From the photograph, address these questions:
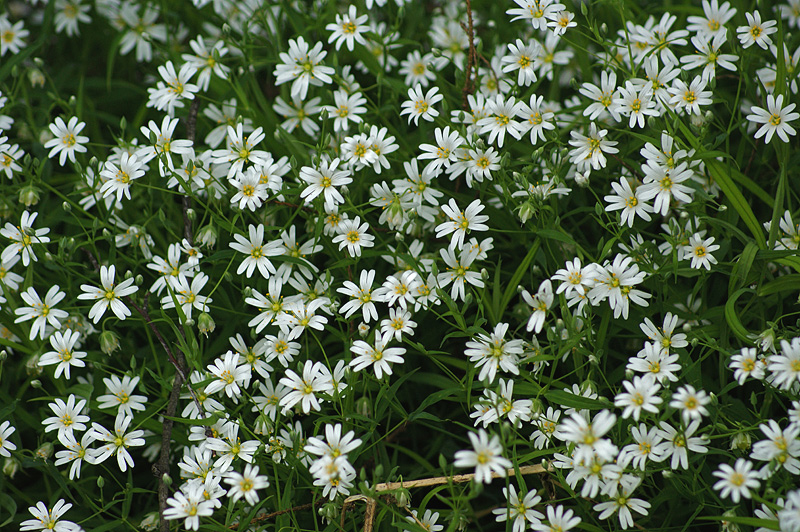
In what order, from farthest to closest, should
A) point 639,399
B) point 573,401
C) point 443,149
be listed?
point 443,149 < point 573,401 < point 639,399

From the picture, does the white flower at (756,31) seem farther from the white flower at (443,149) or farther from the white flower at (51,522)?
the white flower at (51,522)

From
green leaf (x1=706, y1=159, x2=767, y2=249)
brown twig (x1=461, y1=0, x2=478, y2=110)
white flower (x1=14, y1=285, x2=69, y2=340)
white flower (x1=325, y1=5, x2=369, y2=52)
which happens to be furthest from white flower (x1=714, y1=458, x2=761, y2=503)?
white flower (x1=14, y1=285, x2=69, y2=340)

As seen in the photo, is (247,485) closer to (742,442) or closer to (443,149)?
(443,149)

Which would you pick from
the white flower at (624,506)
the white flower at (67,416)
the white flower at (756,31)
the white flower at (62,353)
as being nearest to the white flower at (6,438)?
the white flower at (67,416)

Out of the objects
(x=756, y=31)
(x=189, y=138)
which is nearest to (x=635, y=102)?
(x=756, y=31)

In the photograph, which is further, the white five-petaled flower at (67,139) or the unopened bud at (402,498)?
the white five-petaled flower at (67,139)
